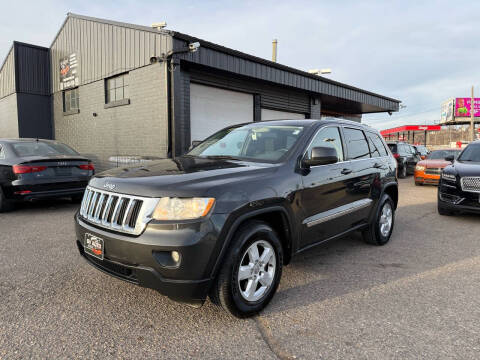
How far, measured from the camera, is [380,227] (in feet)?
16.0

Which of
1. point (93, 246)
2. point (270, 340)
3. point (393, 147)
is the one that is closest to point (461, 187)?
point (270, 340)

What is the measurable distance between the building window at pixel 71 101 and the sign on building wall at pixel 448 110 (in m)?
71.2

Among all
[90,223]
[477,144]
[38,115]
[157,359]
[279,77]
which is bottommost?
[157,359]

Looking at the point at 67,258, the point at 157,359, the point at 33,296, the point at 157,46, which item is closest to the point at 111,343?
the point at 157,359

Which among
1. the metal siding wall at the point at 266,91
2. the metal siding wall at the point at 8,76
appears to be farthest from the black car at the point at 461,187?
the metal siding wall at the point at 8,76

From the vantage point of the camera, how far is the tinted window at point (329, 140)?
3722 mm

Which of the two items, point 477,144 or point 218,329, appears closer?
point 218,329

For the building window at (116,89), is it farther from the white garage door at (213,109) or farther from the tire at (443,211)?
the tire at (443,211)

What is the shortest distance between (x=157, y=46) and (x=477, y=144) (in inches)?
331

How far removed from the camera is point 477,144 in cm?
755

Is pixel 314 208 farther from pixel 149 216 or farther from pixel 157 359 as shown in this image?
pixel 157 359

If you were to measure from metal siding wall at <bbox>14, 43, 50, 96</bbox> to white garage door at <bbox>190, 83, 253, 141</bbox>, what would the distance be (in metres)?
8.79

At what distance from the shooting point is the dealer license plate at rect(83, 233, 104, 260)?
→ 2.76 meters

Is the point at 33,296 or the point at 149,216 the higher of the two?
the point at 149,216
